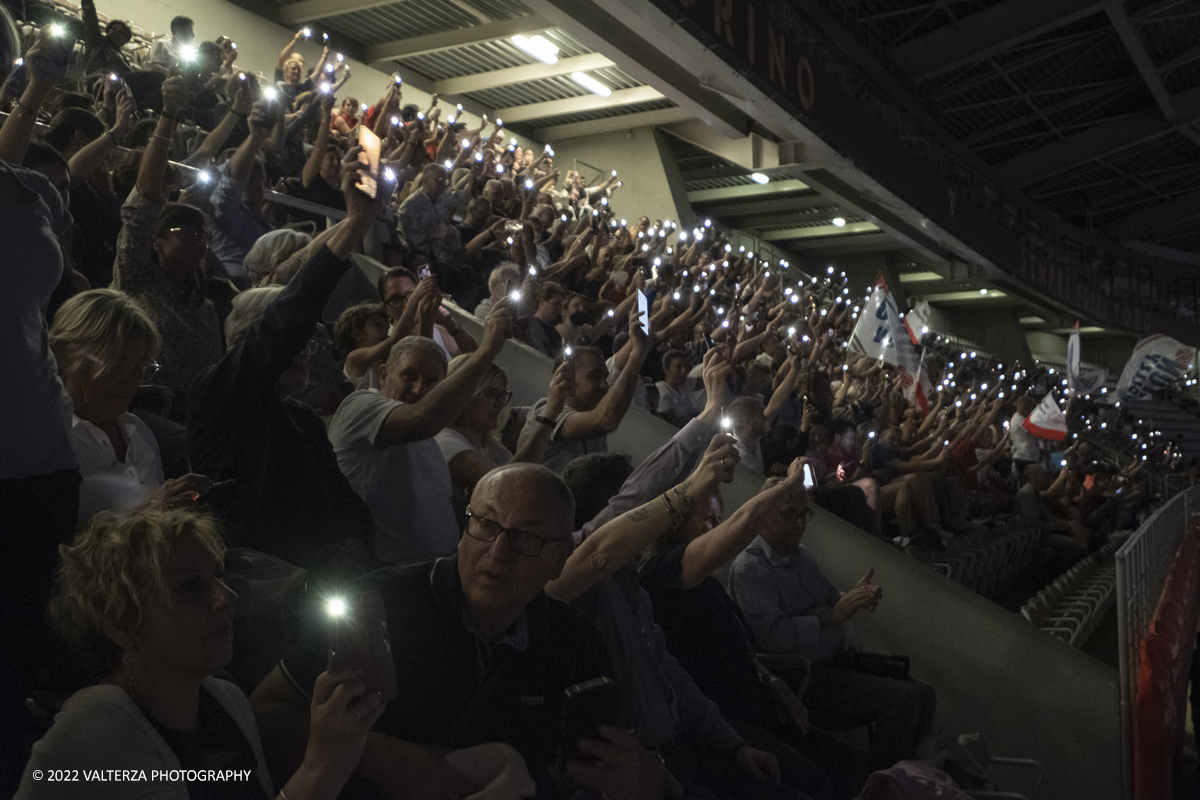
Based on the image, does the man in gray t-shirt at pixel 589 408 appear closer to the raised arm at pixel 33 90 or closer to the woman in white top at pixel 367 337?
the woman in white top at pixel 367 337

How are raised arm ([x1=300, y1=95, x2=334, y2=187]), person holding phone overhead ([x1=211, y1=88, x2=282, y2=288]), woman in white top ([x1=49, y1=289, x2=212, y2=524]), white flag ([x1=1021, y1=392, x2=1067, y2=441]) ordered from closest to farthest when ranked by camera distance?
→ woman in white top ([x1=49, y1=289, x2=212, y2=524])
person holding phone overhead ([x1=211, y1=88, x2=282, y2=288])
raised arm ([x1=300, y1=95, x2=334, y2=187])
white flag ([x1=1021, y1=392, x2=1067, y2=441])

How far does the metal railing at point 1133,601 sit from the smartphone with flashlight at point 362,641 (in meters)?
3.43

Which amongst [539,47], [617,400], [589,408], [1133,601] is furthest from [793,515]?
[539,47]

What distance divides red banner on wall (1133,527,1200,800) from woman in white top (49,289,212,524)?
3.94 m

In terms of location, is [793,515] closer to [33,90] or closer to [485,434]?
[485,434]

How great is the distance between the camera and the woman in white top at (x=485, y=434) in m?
3.65

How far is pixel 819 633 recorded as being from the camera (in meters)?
4.01

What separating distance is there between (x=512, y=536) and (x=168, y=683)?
716mm

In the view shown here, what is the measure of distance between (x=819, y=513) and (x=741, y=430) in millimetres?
880

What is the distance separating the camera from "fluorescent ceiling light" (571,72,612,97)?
15641mm

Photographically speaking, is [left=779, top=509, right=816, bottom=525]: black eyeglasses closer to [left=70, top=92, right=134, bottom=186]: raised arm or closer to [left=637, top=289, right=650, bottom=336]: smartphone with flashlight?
[left=637, top=289, right=650, bottom=336]: smartphone with flashlight

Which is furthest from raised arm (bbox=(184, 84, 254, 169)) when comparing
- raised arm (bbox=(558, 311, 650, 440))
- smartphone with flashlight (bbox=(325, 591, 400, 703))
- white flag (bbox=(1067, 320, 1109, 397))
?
white flag (bbox=(1067, 320, 1109, 397))

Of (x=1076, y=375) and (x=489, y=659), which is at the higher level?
(x=1076, y=375)

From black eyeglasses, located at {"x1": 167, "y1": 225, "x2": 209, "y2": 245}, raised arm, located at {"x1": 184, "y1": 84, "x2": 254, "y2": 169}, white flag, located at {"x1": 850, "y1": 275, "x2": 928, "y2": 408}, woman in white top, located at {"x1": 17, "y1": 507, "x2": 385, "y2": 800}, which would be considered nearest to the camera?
woman in white top, located at {"x1": 17, "y1": 507, "x2": 385, "y2": 800}
